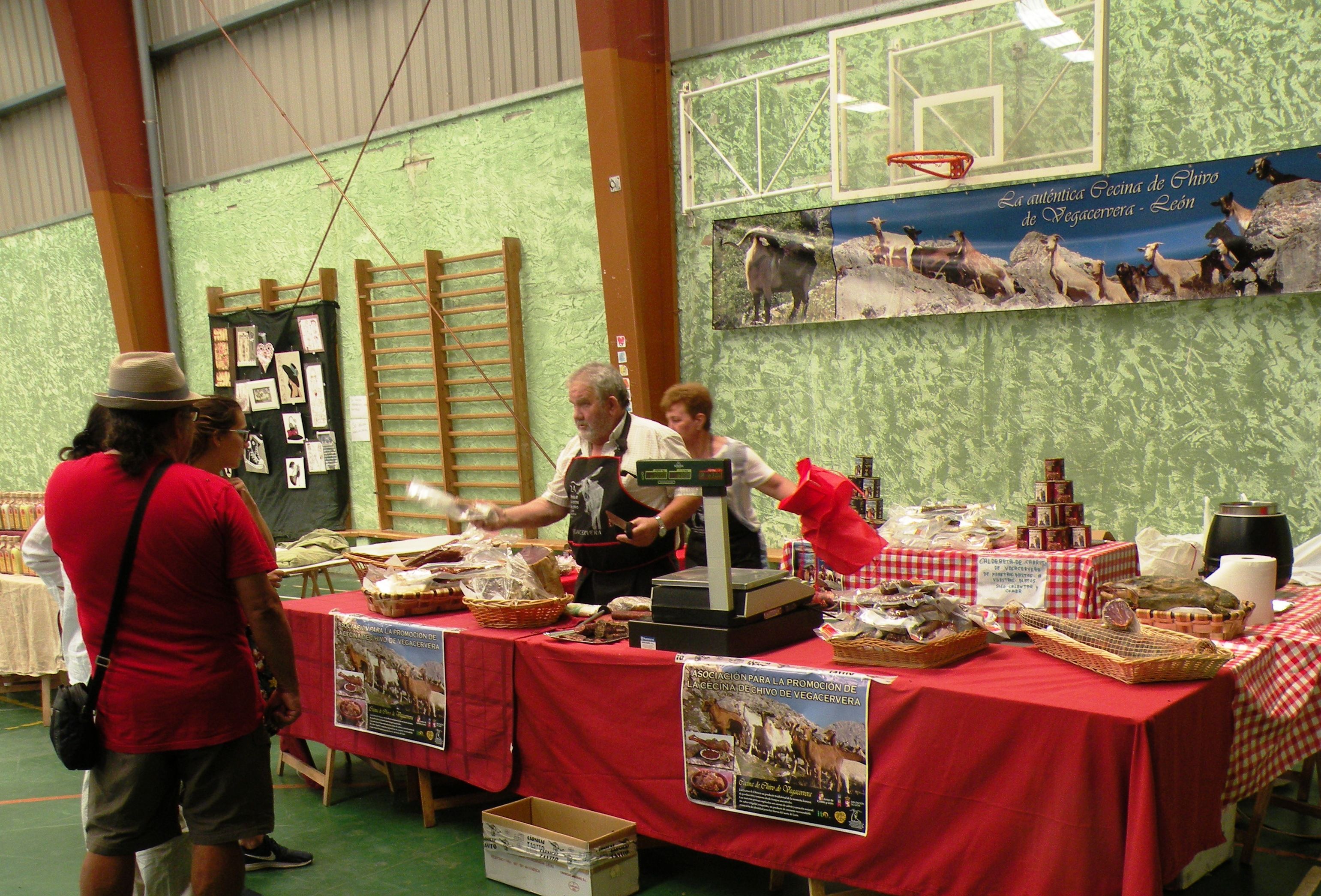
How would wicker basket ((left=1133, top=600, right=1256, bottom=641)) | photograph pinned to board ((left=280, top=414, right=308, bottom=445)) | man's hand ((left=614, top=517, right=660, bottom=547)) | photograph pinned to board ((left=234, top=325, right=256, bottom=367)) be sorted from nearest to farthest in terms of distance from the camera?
wicker basket ((left=1133, top=600, right=1256, bottom=641)), man's hand ((left=614, top=517, right=660, bottom=547)), photograph pinned to board ((left=280, top=414, right=308, bottom=445)), photograph pinned to board ((left=234, top=325, right=256, bottom=367))

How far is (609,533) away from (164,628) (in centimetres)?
145

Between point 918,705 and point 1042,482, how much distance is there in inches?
56.1

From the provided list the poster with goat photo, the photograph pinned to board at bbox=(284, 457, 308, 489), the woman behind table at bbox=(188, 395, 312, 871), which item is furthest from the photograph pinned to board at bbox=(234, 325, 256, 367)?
the woman behind table at bbox=(188, 395, 312, 871)

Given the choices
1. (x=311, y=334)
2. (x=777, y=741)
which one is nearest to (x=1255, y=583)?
(x=777, y=741)

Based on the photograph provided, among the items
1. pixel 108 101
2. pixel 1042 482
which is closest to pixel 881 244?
pixel 1042 482

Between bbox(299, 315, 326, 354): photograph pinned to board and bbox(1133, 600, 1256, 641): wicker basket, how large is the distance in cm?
603

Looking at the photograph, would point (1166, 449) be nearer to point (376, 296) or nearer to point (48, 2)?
point (376, 296)

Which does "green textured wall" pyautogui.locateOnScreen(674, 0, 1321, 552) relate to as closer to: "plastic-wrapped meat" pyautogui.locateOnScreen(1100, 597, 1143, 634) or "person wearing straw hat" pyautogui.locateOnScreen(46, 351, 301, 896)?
"plastic-wrapped meat" pyautogui.locateOnScreen(1100, 597, 1143, 634)

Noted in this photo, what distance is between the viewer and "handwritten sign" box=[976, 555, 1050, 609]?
3.30m

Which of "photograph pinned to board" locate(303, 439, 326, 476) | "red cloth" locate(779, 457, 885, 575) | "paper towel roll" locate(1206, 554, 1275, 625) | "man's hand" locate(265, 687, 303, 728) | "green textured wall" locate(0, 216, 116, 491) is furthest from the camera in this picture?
"green textured wall" locate(0, 216, 116, 491)

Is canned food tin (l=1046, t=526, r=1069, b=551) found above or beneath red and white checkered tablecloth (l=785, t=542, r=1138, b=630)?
above

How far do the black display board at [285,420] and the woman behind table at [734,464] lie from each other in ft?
14.3

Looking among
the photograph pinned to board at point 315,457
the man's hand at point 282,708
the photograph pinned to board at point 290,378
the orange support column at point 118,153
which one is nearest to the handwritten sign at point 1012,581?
the man's hand at point 282,708

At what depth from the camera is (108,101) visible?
26.9ft
